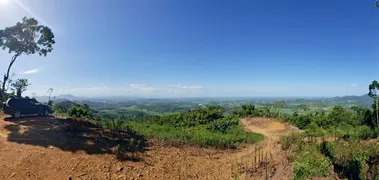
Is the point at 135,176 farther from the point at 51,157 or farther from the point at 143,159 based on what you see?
the point at 51,157

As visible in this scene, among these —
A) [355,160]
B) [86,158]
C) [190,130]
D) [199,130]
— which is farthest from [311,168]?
[199,130]

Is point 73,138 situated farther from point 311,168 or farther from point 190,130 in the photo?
point 190,130

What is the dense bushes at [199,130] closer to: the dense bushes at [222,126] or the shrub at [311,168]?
the dense bushes at [222,126]

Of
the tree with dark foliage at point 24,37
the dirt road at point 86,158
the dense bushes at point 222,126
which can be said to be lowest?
the dense bushes at point 222,126

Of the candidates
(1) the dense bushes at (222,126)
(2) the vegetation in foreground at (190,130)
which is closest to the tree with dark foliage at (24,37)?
(2) the vegetation in foreground at (190,130)

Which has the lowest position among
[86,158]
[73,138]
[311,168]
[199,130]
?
[199,130]

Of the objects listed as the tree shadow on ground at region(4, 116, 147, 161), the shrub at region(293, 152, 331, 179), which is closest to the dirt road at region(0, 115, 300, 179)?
the tree shadow on ground at region(4, 116, 147, 161)

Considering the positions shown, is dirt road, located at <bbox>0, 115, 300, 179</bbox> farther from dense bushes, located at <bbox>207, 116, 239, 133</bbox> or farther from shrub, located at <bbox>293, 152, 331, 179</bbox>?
dense bushes, located at <bbox>207, 116, 239, 133</bbox>
